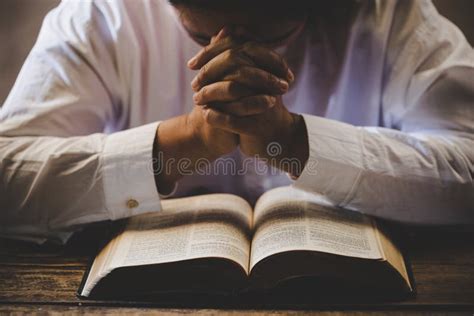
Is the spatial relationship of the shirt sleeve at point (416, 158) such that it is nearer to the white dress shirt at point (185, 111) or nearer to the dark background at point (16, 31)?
the white dress shirt at point (185, 111)

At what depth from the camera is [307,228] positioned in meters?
1.06

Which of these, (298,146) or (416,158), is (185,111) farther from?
(416,158)

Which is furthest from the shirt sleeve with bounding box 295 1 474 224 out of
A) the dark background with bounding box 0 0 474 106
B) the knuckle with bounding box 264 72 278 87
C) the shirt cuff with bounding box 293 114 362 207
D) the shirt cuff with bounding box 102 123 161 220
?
the dark background with bounding box 0 0 474 106

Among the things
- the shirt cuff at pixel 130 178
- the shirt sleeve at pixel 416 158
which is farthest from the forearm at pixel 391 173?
the shirt cuff at pixel 130 178

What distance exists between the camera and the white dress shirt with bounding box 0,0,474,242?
3.80ft

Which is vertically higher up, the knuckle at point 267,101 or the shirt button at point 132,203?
the knuckle at point 267,101

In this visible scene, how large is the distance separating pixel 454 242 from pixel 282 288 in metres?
0.35

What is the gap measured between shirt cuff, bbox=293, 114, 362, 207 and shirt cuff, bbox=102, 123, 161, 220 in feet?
0.84

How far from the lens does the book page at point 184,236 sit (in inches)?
39.9

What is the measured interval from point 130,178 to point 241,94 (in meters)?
0.24

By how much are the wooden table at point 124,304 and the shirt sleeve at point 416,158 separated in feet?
0.21

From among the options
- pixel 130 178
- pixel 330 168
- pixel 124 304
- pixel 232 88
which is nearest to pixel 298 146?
pixel 330 168

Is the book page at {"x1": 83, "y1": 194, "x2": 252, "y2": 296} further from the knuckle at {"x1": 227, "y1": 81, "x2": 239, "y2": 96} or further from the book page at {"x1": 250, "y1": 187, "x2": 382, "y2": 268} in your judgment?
the knuckle at {"x1": 227, "y1": 81, "x2": 239, "y2": 96}

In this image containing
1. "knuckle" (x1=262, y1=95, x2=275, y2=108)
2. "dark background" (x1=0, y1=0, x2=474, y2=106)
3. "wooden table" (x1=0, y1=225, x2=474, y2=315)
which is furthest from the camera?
"dark background" (x1=0, y1=0, x2=474, y2=106)
